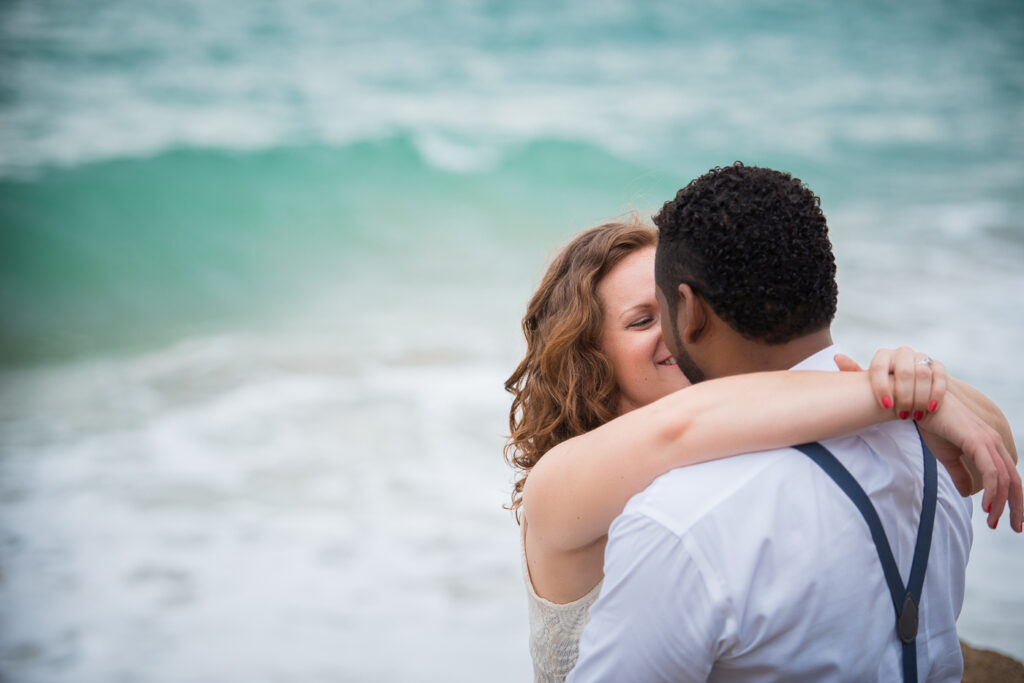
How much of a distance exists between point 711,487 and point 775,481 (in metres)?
0.09

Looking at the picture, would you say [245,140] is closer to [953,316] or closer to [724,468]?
[953,316]

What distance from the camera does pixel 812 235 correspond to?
1.26m

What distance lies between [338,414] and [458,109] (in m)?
9.15

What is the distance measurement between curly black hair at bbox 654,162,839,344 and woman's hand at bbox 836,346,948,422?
0.12m

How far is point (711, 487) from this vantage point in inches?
47.8

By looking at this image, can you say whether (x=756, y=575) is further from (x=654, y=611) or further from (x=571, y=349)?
(x=571, y=349)

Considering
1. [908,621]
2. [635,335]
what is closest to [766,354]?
[908,621]

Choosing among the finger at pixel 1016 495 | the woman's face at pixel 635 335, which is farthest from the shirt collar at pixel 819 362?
the woman's face at pixel 635 335

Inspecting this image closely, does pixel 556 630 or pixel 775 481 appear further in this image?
pixel 556 630

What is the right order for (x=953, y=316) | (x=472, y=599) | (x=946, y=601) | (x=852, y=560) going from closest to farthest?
(x=852, y=560) < (x=946, y=601) < (x=472, y=599) < (x=953, y=316)

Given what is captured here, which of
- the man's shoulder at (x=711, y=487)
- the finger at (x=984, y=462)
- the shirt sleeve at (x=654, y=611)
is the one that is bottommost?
the shirt sleeve at (x=654, y=611)

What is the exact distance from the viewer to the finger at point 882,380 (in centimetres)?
123

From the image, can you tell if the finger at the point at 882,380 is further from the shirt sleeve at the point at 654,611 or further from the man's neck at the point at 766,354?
the shirt sleeve at the point at 654,611

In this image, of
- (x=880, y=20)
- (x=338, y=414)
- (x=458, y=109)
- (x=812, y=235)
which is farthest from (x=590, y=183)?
(x=812, y=235)
